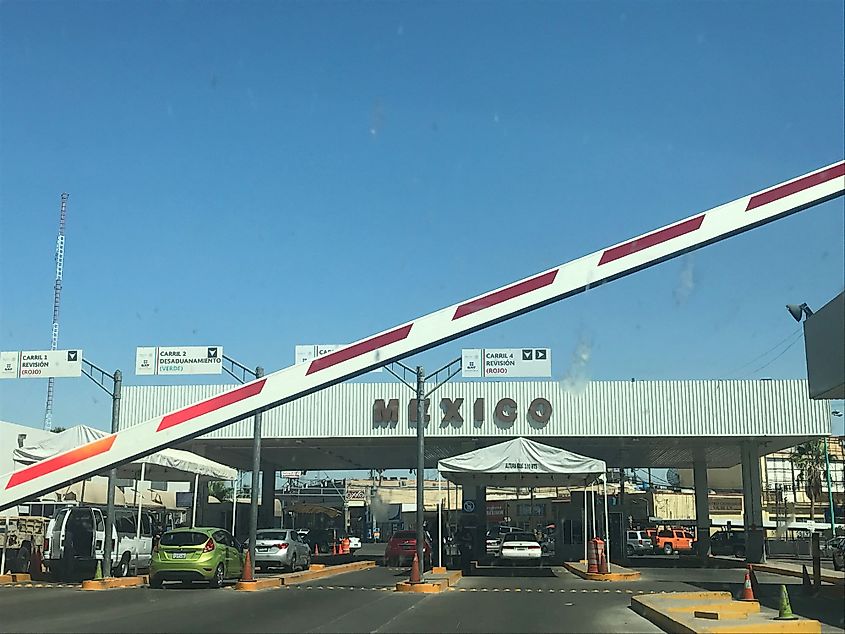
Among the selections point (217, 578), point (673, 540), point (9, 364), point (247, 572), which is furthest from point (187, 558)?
point (673, 540)

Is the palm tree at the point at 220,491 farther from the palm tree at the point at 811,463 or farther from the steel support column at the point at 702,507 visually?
the steel support column at the point at 702,507

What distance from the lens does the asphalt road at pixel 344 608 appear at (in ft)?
50.3

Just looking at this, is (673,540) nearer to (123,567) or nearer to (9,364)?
(123,567)

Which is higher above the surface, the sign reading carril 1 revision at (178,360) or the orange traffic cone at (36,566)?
the sign reading carril 1 revision at (178,360)

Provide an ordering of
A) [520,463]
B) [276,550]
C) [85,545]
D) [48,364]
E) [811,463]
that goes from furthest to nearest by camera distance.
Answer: [811,463] < [276,550] < [520,463] < [85,545] < [48,364]

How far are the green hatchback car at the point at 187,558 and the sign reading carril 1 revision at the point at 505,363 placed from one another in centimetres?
864

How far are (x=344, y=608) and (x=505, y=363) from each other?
1174 centimetres

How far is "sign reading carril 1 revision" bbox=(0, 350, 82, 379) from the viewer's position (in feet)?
84.8

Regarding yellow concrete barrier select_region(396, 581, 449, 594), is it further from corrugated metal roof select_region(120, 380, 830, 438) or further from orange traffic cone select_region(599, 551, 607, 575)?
corrugated metal roof select_region(120, 380, 830, 438)

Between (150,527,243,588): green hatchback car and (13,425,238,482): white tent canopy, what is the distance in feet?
7.20

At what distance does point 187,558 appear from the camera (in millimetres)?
23906

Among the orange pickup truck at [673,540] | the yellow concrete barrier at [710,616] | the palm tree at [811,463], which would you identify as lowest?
the orange pickup truck at [673,540]

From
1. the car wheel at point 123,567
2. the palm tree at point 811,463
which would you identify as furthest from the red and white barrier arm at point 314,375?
the palm tree at point 811,463

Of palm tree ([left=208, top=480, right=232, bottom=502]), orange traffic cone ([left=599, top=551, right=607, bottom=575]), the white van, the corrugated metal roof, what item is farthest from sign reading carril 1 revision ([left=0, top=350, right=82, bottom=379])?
palm tree ([left=208, top=480, right=232, bottom=502])
